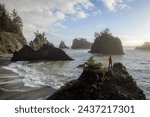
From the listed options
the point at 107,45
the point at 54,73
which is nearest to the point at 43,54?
the point at 54,73

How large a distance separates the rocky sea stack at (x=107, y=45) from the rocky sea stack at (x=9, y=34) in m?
39.2

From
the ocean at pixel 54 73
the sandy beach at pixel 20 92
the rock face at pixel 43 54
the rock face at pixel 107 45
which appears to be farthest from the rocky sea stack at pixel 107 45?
the sandy beach at pixel 20 92

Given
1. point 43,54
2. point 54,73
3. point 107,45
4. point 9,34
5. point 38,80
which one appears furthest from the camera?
point 107,45

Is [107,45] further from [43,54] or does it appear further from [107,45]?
[43,54]

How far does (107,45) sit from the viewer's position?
409ft

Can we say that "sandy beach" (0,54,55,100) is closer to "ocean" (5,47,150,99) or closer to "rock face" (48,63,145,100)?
"ocean" (5,47,150,99)

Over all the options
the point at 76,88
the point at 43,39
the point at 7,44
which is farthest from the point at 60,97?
the point at 43,39

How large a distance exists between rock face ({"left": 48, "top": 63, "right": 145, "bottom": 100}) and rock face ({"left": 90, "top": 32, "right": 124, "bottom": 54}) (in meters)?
105

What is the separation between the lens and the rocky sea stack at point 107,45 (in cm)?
12188

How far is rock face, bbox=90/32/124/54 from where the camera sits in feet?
400

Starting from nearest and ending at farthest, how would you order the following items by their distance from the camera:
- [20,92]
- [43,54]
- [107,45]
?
[20,92] → [43,54] → [107,45]

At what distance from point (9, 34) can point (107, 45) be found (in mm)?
51371

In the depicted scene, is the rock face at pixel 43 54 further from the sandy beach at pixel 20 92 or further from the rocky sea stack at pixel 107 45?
the rocky sea stack at pixel 107 45

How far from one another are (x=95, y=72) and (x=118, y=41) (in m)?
112
